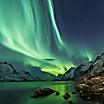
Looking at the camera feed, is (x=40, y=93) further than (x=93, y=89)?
Yes

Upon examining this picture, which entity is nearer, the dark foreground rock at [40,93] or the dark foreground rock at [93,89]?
the dark foreground rock at [93,89]

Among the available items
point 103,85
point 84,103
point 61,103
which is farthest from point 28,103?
point 103,85

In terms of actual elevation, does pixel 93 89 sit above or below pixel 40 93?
below

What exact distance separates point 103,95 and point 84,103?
17.8 meters

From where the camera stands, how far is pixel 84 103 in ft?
264

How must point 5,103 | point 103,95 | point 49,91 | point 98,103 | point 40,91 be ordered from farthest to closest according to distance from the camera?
point 49,91
point 40,91
point 103,95
point 5,103
point 98,103

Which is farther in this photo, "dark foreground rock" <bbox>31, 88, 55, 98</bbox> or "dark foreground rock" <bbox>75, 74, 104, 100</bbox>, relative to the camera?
"dark foreground rock" <bbox>31, 88, 55, 98</bbox>

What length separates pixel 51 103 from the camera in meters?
82.5

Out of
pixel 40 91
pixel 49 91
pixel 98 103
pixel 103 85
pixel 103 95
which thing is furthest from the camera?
pixel 49 91

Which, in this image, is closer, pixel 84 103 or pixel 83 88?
pixel 84 103

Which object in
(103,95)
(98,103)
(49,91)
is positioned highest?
(49,91)

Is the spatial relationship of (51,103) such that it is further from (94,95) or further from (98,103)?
(94,95)

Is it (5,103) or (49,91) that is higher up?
(49,91)

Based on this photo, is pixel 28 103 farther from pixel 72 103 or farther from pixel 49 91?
pixel 49 91
